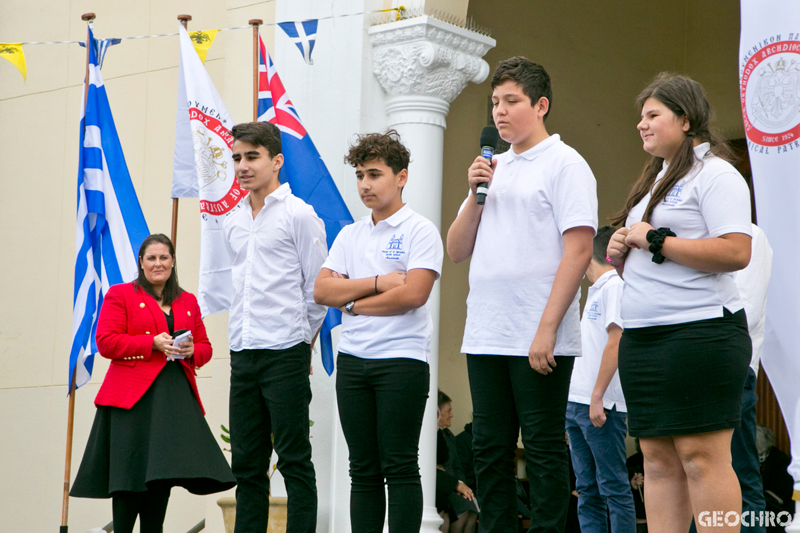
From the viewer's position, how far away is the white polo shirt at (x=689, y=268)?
259cm

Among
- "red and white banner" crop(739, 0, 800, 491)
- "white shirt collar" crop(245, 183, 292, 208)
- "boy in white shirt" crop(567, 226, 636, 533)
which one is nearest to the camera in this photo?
"red and white banner" crop(739, 0, 800, 491)

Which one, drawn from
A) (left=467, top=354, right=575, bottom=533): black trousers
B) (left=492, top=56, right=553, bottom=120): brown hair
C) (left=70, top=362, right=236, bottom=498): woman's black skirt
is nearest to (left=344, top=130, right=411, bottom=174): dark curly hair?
(left=492, top=56, right=553, bottom=120): brown hair

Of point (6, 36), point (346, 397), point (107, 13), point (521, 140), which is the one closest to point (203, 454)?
point (346, 397)

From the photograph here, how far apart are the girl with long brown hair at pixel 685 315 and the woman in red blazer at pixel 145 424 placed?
6.80ft

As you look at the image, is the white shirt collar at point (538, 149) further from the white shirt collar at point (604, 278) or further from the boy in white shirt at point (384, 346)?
the white shirt collar at point (604, 278)

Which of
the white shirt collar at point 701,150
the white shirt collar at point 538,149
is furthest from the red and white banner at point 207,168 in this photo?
the white shirt collar at point 701,150

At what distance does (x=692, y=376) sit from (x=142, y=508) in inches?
100

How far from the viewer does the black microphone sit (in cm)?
286

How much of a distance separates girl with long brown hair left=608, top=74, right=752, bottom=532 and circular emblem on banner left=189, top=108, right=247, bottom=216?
2585 mm

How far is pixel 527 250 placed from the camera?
286 centimetres

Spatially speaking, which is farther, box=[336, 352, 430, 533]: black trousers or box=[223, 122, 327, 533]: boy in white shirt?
box=[223, 122, 327, 533]: boy in white shirt

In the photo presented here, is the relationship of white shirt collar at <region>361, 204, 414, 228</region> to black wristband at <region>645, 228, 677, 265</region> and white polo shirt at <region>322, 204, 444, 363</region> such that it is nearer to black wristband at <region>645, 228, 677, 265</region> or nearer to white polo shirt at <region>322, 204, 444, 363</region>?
white polo shirt at <region>322, 204, 444, 363</region>

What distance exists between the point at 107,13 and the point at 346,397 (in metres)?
4.71

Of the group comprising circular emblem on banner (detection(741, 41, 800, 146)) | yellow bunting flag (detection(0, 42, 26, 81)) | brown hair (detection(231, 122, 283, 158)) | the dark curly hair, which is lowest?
the dark curly hair
